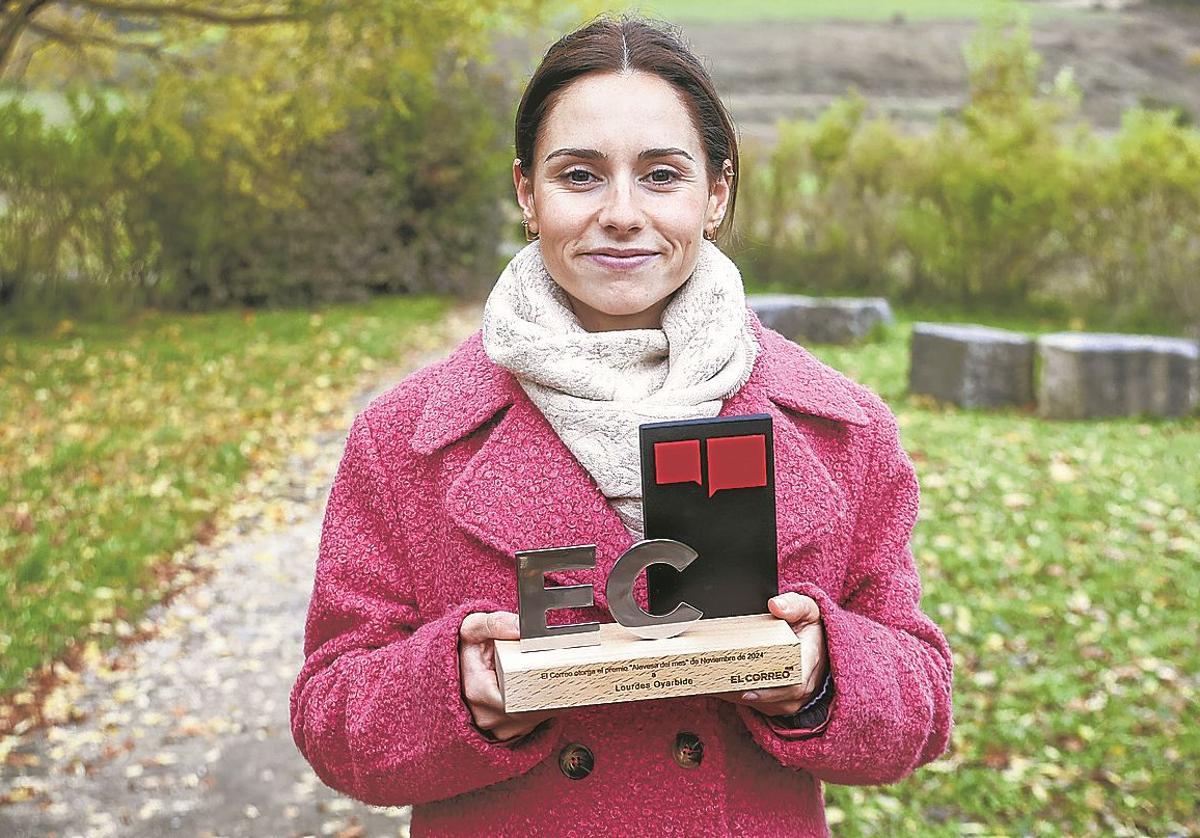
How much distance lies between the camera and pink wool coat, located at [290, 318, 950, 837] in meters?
1.63

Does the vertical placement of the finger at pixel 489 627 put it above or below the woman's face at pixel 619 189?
below

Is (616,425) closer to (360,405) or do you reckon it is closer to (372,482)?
(372,482)

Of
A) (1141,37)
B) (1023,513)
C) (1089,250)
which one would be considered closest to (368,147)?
(1089,250)

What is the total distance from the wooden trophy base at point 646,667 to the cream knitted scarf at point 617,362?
0.25m

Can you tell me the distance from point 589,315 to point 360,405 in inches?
331

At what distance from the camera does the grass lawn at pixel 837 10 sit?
27047 mm

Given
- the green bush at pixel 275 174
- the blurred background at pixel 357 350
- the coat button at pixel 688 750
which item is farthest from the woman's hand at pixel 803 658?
the green bush at pixel 275 174

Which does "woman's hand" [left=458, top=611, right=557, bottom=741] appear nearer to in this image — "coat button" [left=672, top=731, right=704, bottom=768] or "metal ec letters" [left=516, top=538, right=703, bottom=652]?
"metal ec letters" [left=516, top=538, right=703, bottom=652]

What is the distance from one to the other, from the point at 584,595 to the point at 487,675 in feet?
0.49

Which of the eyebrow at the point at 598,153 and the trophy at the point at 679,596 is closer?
the trophy at the point at 679,596

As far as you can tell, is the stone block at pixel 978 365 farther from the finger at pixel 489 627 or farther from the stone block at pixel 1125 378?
the finger at pixel 489 627

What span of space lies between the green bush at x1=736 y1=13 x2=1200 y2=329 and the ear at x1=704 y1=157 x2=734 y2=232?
8714 mm

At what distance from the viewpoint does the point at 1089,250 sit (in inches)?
500

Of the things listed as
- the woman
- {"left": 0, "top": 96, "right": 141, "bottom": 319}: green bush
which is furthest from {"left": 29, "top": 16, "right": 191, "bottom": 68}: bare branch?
the woman
